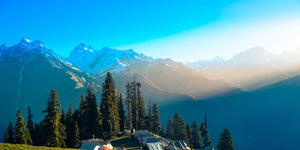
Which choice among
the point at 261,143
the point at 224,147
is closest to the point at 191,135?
the point at 224,147

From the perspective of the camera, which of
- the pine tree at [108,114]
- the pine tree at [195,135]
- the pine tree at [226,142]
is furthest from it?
the pine tree at [195,135]

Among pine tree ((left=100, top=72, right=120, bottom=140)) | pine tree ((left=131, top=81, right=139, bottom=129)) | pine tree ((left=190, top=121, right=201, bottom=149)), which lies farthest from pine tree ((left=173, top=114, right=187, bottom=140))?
pine tree ((left=100, top=72, right=120, bottom=140))

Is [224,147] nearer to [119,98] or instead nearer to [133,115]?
[133,115]

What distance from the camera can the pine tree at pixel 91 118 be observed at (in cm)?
5209

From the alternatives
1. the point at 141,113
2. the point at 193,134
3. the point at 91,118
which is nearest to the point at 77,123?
the point at 91,118

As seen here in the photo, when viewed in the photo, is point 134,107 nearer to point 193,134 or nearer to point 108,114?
point 108,114

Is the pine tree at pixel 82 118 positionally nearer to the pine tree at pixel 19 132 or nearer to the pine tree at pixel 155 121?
the pine tree at pixel 19 132

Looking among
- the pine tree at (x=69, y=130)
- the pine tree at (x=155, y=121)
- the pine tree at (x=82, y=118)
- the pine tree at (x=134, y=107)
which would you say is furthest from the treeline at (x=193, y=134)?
the pine tree at (x=69, y=130)

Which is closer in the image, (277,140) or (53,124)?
(53,124)

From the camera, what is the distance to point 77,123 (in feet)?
176

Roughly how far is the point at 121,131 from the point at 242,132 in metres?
171

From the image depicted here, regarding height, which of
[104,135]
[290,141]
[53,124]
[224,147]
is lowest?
[290,141]

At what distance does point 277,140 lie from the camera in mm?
172500

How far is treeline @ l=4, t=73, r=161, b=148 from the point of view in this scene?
40594mm
